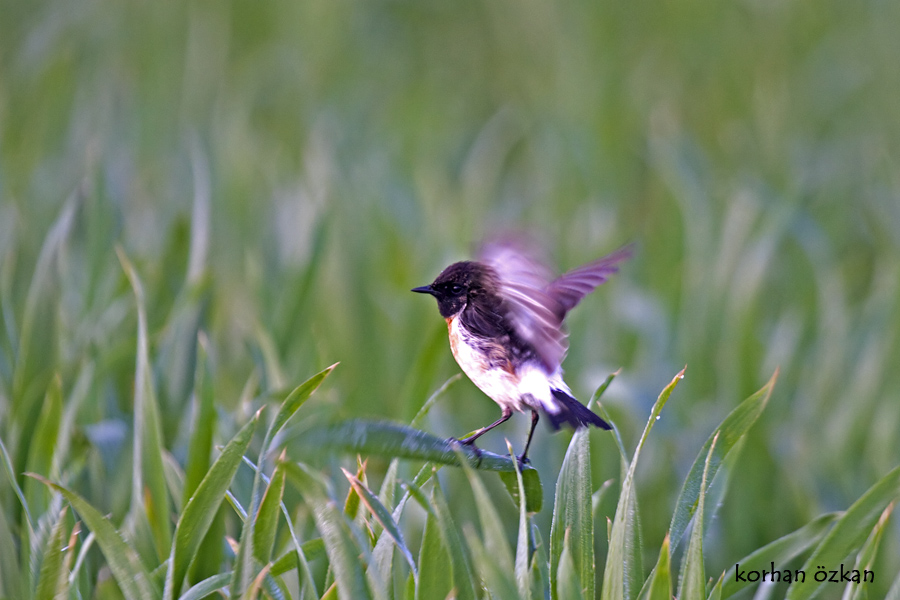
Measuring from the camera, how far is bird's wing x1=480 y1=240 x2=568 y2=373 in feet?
3.46

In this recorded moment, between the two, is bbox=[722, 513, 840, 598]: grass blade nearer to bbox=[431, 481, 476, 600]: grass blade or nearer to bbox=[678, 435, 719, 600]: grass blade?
bbox=[678, 435, 719, 600]: grass blade

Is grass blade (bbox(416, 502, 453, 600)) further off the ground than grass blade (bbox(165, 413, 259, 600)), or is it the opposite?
grass blade (bbox(165, 413, 259, 600))

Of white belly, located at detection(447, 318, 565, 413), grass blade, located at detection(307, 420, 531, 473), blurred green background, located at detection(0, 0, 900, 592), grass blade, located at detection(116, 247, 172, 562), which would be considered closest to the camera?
grass blade, located at detection(307, 420, 531, 473)

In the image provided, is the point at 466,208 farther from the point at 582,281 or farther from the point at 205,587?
the point at 205,587

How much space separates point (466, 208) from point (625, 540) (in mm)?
1912

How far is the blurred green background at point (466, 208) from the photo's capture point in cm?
204

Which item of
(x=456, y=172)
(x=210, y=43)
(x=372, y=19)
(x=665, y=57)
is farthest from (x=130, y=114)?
(x=665, y=57)

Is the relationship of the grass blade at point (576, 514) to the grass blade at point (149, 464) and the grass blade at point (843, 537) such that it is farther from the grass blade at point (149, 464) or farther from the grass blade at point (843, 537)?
the grass blade at point (149, 464)

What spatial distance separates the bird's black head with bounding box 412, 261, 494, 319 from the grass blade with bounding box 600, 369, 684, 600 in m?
0.26

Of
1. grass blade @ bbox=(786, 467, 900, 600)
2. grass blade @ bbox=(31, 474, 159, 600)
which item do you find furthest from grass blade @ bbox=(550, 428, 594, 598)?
grass blade @ bbox=(31, 474, 159, 600)

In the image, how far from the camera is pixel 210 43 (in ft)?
13.7

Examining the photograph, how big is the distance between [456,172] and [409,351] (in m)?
1.74

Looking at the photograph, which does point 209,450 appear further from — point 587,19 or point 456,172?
point 587,19

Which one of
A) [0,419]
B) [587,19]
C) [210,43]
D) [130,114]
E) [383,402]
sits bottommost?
[383,402]
